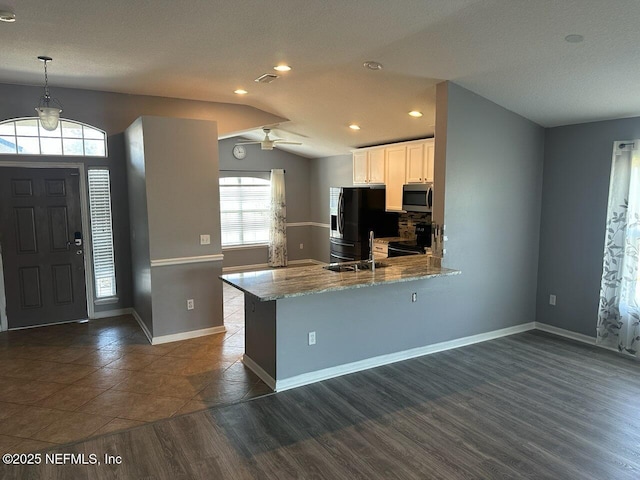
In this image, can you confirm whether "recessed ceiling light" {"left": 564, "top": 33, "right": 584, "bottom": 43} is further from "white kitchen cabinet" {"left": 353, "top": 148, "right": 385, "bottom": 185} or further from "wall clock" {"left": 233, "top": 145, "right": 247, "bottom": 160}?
"wall clock" {"left": 233, "top": 145, "right": 247, "bottom": 160}

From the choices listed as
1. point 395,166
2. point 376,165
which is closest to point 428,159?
point 395,166

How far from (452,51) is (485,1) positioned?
2.48 feet

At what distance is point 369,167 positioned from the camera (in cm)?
674

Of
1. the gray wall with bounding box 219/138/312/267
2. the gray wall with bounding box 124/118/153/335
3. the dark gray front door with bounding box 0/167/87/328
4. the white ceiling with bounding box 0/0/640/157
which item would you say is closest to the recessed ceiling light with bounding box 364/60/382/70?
the white ceiling with bounding box 0/0/640/157

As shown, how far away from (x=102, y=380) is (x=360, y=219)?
13.7 ft

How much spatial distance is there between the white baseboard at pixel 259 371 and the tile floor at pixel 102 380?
0.16ft

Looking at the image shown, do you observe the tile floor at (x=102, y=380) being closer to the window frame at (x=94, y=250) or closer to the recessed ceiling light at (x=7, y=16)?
the window frame at (x=94, y=250)

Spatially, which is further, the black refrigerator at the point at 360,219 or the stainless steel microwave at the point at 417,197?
the black refrigerator at the point at 360,219

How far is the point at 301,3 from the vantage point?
2.65 meters

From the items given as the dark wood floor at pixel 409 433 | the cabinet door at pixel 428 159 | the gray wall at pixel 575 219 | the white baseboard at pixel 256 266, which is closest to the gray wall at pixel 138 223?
the dark wood floor at pixel 409 433

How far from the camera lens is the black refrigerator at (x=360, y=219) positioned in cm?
664

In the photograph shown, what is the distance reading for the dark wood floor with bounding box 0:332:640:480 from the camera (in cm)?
252

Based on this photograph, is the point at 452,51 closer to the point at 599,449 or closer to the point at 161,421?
the point at 599,449

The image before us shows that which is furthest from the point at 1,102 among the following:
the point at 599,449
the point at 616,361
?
the point at 616,361
